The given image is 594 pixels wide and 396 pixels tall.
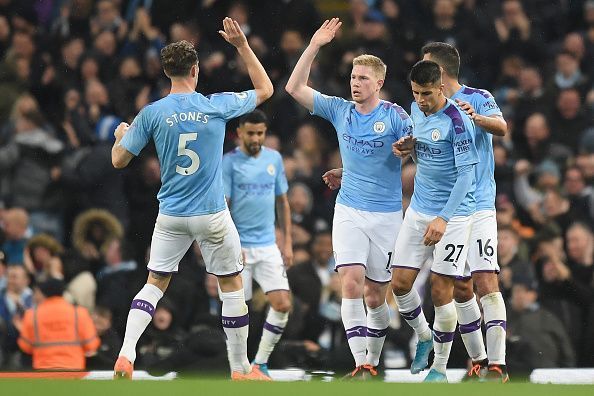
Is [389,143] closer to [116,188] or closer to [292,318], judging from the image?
[292,318]

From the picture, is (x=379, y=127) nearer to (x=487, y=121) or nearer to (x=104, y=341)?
(x=487, y=121)

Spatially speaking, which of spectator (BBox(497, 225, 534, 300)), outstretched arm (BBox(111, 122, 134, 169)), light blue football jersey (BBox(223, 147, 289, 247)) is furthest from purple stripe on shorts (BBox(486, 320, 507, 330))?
spectator (BBox(497, 225, 534, 300))

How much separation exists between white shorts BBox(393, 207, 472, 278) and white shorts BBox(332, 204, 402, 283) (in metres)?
0.28

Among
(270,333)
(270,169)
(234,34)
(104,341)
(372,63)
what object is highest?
(234,34)

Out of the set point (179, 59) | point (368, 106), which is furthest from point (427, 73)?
point (179, 59)

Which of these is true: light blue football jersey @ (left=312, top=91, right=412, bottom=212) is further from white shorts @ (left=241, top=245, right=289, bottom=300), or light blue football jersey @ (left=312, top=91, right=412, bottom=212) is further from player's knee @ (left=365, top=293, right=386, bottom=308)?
white shorts @ (left=241, top=245, right=289, bottom=300)

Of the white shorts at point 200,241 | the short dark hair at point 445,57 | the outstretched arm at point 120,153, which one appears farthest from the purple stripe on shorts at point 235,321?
the short dark hair at point 445,57

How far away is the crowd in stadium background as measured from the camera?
15.1 m

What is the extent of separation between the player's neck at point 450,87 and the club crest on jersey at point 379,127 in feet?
1.89

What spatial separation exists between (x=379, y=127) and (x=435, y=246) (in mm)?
1092

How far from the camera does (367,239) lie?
11711 mm

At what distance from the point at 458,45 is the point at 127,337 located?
350 inches

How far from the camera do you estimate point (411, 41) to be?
18.7m

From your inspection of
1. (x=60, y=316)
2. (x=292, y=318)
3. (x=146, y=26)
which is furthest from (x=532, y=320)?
(x=146, y=26)
